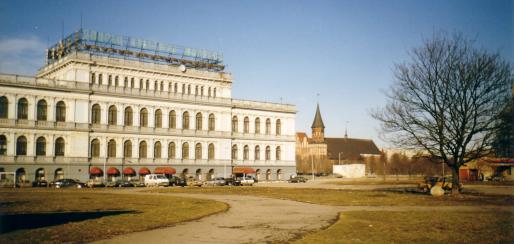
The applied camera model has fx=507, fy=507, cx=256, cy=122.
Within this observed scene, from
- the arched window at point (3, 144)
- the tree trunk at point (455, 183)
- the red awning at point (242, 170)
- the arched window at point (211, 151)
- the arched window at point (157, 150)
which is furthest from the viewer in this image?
the red awning at point (242, 170)

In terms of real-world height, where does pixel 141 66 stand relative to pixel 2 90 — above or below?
above

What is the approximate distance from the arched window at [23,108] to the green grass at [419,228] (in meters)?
58.8

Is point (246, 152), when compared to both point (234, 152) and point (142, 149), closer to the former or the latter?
point (234, 152)

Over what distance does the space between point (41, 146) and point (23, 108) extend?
5.90 m

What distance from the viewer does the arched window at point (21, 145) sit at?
229 ft

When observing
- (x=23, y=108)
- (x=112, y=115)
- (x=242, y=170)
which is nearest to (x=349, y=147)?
(x=242, y=170)

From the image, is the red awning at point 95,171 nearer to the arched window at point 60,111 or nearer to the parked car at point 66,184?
the parked car at point 66,184

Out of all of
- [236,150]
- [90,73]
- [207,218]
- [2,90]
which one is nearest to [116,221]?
[207,218]

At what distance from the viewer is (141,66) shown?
86188 mm

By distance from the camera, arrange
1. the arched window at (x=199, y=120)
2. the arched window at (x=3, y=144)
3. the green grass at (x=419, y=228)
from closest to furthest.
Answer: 1. the green grass at (x=419, y=228)
2. the arched window at (x=3, y=144)
3. the arched window at (x=199, y=120)

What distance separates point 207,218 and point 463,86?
27529mm

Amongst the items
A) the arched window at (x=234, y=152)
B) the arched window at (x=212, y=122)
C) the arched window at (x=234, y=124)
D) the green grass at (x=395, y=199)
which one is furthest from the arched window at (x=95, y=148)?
the green grass at (x=395, y=199)

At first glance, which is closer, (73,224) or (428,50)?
(73,224)

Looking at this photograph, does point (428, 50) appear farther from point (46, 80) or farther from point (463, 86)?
point (46, 80)
